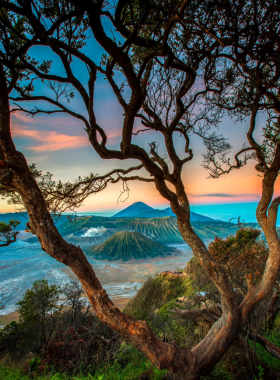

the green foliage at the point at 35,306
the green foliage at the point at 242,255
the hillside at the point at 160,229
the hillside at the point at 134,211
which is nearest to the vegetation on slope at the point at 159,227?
the hillside at the point at 160,229

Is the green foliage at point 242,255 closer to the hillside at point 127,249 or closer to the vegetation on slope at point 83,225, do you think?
the hillside at point 127,249

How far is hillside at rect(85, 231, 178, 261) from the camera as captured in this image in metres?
65.6

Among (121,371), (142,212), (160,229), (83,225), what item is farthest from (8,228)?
(142,212)

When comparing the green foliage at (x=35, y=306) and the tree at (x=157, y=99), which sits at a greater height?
the tree at (x=157, y=99)

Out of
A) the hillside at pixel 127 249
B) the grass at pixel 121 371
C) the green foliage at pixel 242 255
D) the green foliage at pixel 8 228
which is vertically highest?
A: the green foliage at pixel 8 228

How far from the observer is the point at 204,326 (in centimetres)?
433

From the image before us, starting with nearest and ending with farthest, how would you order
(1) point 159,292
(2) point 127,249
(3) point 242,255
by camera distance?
(3) point 242,255
(1) point 159,292
(2) point 127,249

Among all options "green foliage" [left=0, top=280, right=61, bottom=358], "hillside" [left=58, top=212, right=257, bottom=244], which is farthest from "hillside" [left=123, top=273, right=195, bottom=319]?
"hillside" [left=58, top=212, right=257, bottom=244]

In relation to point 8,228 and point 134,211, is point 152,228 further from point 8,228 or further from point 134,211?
point 8,228

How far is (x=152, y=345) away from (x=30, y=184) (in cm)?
226

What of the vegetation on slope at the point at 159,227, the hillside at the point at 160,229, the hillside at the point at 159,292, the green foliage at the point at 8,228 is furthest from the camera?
the hillside at the point at 160,229

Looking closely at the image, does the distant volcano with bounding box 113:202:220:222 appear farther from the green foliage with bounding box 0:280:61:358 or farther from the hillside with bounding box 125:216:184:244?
the green foliage with bounding box 0:280:61:358

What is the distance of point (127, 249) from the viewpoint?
67.8 m

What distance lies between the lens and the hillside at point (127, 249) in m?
65.6
